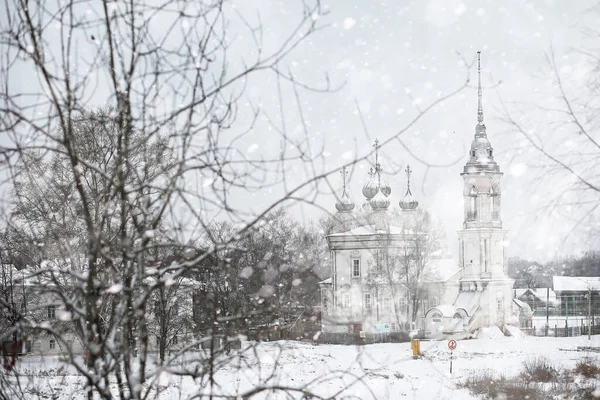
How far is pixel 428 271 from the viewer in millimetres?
49031

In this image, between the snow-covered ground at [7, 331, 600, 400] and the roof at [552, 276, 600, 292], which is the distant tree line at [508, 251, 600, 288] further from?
the snow-covered ground at [7, 331, 600, 400]

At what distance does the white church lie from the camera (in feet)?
155

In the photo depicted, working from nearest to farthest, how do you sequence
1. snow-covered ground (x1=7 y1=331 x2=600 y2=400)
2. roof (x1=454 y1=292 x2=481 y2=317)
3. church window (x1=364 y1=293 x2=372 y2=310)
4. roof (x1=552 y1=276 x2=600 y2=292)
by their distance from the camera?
snow-covered ground (x1=7 y1=331 x2=600 y2=400) → roof (x1=454 y1=292 x2=481 y2=317) → church window (x1=364 y1=293 x2=372 y2=310) → roof (x1=552 y1=276 x2=600 y2=292)

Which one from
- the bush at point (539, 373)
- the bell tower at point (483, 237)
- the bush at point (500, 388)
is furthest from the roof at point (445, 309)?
the bush at point (500, 388)

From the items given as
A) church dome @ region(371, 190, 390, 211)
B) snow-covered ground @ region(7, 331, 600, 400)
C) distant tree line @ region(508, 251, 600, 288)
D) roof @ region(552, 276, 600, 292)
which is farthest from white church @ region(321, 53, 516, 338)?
distant tree line @ region(508, 251, 600, 288)

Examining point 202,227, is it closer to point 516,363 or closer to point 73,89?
point 73,89

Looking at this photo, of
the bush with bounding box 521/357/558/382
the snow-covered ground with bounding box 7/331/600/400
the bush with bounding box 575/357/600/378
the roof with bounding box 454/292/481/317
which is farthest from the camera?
the roof with bounding box 454/292/481/317

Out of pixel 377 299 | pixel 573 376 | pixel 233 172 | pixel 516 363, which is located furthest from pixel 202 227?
pixel 377 299

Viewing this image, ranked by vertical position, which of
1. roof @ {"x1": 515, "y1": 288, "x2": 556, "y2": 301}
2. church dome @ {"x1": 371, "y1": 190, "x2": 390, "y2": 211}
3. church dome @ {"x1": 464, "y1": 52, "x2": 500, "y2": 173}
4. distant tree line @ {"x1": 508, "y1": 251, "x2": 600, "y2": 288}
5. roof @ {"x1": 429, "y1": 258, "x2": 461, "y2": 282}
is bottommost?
roof @ {"x1": 515, "y1": 288, "x2": 556, "y2": 301}

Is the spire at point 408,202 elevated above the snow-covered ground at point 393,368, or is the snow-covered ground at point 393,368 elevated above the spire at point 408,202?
the spire at point 408,202

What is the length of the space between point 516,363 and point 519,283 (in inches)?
3598

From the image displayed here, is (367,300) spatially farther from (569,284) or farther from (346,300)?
(569,284)

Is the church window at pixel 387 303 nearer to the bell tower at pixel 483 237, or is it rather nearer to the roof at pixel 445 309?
the roof at pixel 445 309

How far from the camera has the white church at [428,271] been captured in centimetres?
4728
